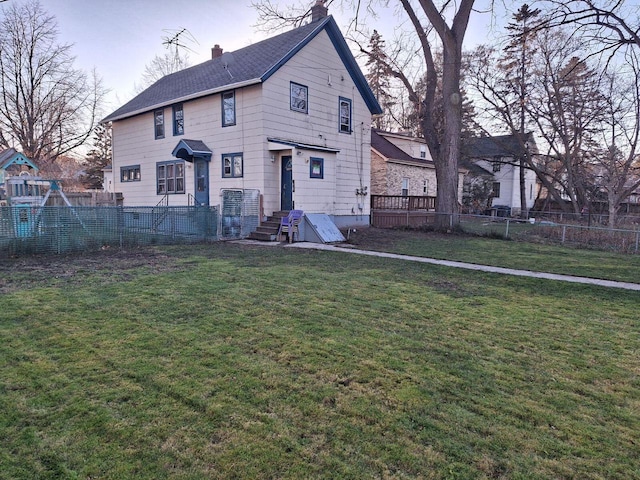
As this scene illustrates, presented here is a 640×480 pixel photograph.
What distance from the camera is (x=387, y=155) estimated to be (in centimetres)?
2550

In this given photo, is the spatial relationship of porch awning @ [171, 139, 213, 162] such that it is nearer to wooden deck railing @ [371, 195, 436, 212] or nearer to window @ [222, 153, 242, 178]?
window @ [222, 153, 242, 178]

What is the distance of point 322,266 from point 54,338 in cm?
551

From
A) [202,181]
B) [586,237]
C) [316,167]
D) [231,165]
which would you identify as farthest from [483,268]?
[202,181]

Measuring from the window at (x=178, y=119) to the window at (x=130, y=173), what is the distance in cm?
364

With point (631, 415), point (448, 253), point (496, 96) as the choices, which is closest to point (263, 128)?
point (448, 253)

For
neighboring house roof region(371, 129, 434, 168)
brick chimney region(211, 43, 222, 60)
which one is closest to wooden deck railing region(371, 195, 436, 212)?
neighboring house roof region(371, 129, 434, 168)

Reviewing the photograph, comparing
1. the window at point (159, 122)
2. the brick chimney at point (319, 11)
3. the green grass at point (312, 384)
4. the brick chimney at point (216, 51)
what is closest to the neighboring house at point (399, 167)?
the brick chimney at point (319, 11)

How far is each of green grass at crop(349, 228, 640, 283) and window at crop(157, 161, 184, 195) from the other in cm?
788

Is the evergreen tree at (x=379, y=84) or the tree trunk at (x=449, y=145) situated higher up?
the evergreen tree at (x=379, y=84)

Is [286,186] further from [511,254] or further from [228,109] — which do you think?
[511,254]

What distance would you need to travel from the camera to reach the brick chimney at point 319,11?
56.9 feet

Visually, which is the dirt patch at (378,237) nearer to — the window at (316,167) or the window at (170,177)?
the window at (316,167)

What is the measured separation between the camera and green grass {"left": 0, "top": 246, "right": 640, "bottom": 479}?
8.02 ft

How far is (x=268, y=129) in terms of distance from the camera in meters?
14.7
